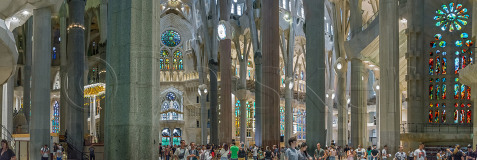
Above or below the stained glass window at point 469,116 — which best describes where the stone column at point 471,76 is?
above

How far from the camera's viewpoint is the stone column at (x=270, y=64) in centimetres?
3275

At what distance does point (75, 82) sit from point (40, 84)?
8999mm

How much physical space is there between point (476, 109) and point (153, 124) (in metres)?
14.1

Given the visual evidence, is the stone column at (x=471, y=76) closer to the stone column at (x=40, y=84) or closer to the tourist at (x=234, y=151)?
the tourist at (x=234, y=151)

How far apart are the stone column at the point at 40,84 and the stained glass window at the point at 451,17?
63.8ft

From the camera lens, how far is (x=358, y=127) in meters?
36.4

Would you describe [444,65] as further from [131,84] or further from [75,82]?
[131,84]

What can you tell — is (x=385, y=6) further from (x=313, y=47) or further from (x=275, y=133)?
(x=275, y=133)

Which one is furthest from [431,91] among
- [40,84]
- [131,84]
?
[131,84]

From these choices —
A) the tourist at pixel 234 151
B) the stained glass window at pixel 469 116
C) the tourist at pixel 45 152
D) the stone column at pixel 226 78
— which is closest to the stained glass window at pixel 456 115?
the stained glass window at pixel 469 116

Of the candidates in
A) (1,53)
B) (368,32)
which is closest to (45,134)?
(1,53)

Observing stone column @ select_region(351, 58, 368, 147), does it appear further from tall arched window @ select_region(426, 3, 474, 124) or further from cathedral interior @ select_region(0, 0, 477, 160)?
tall arched window @ select_region(426, 3, 474, 124)

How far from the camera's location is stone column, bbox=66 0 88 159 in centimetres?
3231

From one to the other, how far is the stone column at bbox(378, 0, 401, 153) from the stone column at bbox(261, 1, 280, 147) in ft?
27.5
